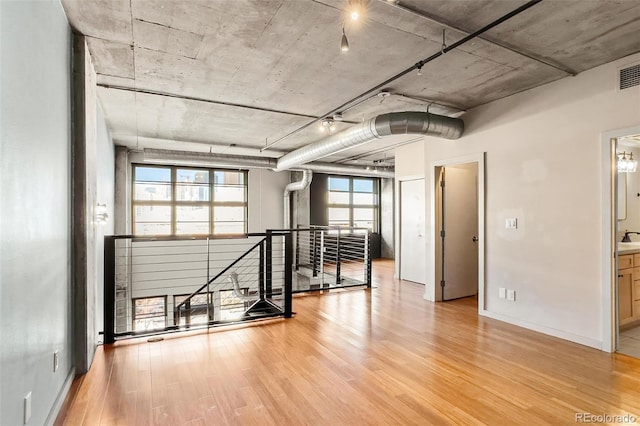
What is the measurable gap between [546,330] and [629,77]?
8.55ft

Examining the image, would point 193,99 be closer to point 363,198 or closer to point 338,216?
point 338,216

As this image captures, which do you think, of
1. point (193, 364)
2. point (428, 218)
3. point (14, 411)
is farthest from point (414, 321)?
point (14, 411)

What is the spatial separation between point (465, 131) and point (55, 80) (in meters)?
4.45

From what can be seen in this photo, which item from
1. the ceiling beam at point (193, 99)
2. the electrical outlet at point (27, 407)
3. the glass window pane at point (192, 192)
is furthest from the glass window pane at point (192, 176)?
the electrical outlet at point (27, 407)

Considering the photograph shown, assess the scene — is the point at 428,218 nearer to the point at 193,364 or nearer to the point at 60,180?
the point at 193,364

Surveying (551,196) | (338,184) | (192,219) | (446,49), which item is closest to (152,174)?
(192,219)

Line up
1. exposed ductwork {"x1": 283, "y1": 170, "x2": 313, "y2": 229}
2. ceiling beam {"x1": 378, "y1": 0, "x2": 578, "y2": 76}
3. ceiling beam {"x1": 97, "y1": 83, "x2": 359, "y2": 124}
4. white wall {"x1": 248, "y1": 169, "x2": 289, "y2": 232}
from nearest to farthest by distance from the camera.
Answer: ceiling beam {"x1": 378, "y1": 0, "x2": 578, "y2": 76}, ceiling beam {"x1": 97, "y1": 83, "x2": 359, "y2": 124}, exposed ductwork {"x1": 283, "y1": 170, "x2": 313, "y2": 229}, white wall {"x1": 248, "y1": 169, "x2": 289, "y2": 232}

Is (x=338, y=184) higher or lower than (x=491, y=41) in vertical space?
lower

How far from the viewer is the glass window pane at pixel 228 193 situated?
28.2 ft

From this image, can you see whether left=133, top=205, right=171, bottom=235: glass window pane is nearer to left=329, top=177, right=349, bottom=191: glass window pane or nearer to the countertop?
left=329, top=177, right=349, bottom=191: glass window pane

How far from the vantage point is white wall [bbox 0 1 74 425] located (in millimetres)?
1462

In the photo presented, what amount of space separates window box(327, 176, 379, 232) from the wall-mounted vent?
23.8 feet

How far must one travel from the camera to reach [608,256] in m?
A: 3.18

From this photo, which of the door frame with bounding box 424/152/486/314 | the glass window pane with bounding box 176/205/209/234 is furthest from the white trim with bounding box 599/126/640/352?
the glass window pane with bounding box 176/205/209/234
